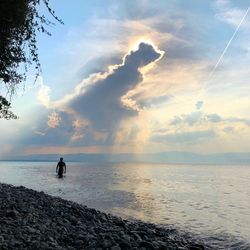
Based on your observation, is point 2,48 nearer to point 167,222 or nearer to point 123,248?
point 123,248

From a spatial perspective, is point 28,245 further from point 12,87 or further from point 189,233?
point 189,233

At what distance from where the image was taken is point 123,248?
14336 millimetres

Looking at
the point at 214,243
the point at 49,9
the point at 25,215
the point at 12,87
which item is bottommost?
the point at 214,243

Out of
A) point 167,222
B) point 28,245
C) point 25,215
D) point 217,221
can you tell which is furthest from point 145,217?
point 28,245

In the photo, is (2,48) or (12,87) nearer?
(2,48)

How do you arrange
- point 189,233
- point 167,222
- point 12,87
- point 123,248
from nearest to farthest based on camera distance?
point 123,248 → point 12,87 → point 189,233 → point 167,222

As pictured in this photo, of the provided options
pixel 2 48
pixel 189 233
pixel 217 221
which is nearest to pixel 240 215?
pixel 217 221

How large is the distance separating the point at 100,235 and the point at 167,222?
49.7 ft

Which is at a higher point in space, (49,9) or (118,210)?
(49,9)

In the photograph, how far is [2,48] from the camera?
57.7ft

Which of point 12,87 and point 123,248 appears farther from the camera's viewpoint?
point 12,87

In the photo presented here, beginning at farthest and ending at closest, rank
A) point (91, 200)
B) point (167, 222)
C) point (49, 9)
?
point (91, 200), point (167, 222), point (49, 9)

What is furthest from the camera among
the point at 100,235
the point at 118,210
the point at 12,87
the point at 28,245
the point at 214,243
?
the point at 118,210

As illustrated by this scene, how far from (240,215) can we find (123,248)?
83.9 ft
